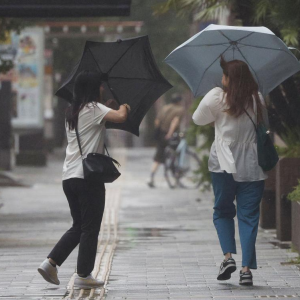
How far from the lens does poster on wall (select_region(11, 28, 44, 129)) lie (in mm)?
24328

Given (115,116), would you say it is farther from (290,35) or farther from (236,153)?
(290,35)

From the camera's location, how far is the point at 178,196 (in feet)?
54.5

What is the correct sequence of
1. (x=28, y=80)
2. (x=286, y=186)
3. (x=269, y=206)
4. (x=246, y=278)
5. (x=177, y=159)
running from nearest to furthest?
(x=246, y=278) → (x=286, y=186) → (x=269, y=206) → (x=177, y=159) → (x=28, y=80)

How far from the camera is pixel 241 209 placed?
7.20 metres

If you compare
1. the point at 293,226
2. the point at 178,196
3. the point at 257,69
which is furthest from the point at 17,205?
the point at 257,69

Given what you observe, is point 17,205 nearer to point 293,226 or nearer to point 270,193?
point 270,193

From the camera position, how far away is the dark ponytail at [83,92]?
6910 mm

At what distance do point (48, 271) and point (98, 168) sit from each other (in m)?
0.90

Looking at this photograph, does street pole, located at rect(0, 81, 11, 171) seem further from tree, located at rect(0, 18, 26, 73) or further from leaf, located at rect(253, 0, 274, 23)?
leaf, located at rect(253, 0, 274, 23)

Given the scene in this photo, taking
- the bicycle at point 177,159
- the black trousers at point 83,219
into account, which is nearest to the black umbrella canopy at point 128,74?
the black trousers at point 83,219

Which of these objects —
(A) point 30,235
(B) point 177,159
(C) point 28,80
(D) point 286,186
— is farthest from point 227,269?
(C) point 28,80

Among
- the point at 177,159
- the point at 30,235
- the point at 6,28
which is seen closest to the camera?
the point at 30,235

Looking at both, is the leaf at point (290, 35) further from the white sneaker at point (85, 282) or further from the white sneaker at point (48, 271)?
the white sneaker at point (48, 271)

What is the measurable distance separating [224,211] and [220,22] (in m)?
13.4
